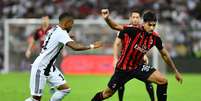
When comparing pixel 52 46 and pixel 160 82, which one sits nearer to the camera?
pixel 52 46

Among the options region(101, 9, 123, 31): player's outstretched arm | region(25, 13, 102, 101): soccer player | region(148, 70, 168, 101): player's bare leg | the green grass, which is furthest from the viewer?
the green grass

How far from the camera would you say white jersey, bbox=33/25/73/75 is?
42.0 feet

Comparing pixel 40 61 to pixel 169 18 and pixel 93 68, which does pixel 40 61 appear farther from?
pixel 169 18

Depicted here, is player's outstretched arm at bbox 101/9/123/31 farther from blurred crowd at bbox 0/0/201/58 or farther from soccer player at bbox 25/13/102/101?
blurred crowd at bbox 0/0/201/58

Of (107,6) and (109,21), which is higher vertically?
(109,21)

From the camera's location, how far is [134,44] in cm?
1323

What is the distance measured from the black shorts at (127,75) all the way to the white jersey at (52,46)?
3.97 feet

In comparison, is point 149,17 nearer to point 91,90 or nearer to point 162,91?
point 162,91

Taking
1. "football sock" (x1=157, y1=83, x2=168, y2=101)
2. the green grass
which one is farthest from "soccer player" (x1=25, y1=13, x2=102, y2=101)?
the green grass

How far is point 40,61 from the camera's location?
1306 centimetres

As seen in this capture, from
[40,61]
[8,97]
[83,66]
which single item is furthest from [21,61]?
[40,61]

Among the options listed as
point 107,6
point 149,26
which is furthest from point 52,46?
point 107,6

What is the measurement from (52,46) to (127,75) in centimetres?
157

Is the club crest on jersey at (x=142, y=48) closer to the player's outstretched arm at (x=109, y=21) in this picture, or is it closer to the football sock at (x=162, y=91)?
the player's outstretched arm at (x=109, y=21)
